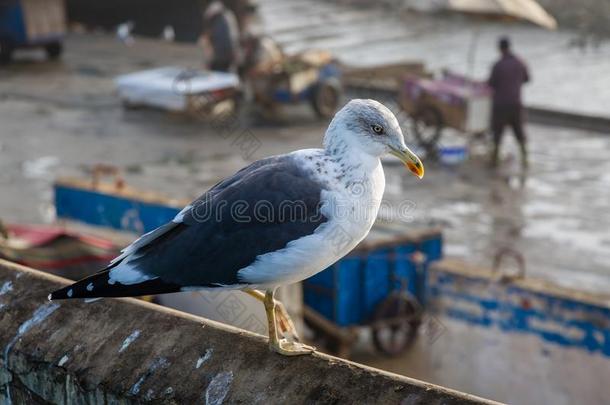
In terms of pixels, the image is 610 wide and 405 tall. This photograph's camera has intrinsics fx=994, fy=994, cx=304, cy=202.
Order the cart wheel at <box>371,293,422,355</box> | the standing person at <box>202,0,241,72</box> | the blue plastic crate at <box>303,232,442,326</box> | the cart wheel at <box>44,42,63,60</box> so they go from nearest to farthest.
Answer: the blue plastic crate at <box>303,232,442,326</box> → the cart wheel at <box>371,293,422,355</box> → the standing person at <box>202,0,241,72</box> → the cart wheel at <box>44,42,63,60</box>

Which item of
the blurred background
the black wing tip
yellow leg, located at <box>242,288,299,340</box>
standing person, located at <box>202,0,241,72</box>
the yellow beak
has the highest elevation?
the yellow beak

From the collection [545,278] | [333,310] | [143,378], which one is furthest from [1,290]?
[545,278]

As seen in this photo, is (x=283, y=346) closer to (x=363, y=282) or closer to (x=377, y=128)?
(x=377, y=128)

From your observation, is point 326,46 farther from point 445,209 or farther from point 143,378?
point 143,378

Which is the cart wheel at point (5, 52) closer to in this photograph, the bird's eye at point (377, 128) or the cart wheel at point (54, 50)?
the cart wheel at point (54, 50)

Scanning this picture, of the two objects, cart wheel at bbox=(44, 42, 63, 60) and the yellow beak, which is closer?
the yellow beak

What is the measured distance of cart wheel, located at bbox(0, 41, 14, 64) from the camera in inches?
→ 827

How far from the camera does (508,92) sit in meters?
14.1

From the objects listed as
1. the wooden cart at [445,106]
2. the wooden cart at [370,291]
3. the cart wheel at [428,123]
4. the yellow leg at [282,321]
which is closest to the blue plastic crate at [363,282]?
the wooden cart at [370,291]

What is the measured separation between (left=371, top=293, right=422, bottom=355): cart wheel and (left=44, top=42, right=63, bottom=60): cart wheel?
581 inches

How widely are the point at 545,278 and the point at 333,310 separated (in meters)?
2.87

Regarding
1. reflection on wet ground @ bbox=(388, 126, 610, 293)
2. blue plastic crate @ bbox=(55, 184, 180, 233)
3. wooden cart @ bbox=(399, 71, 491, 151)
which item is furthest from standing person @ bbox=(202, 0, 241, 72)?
blue plastic crate @ bbox=(55, 184, 180, 233)

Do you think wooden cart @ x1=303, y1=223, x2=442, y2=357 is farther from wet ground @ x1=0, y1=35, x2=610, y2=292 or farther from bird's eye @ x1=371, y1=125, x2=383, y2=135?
bird's eye @ x1=371, y1=125, x2=383, y2=135

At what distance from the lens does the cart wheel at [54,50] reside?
21.7 meters
